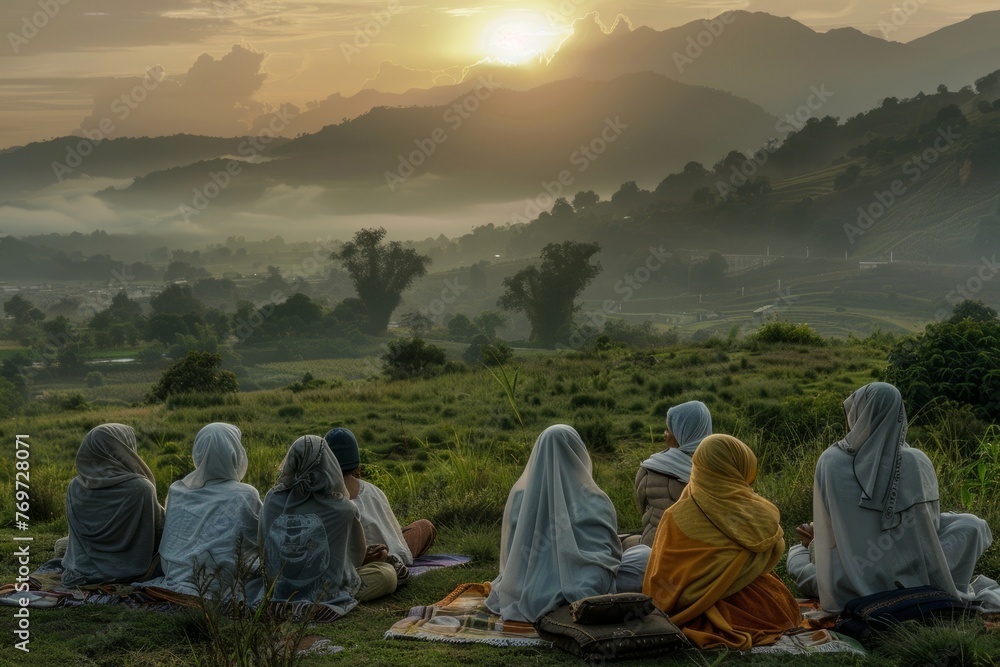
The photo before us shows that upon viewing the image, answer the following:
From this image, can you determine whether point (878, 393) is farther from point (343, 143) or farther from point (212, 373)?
point (343, 143)

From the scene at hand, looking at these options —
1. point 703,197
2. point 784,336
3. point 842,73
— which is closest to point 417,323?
point 784,336

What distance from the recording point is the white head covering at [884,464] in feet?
13.6

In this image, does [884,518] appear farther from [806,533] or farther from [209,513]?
[209,513]

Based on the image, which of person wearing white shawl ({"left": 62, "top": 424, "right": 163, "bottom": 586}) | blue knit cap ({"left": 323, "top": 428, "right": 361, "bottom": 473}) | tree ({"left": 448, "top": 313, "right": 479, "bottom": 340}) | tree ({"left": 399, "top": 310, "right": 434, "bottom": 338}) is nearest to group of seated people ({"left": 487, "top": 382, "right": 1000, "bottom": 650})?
blue knit cap ({"left": 323, "top": 428, "right": 361, "bottom": 473})

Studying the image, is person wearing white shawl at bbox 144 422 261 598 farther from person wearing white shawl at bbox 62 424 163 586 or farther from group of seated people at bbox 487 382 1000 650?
group of seated people at bbox 487 382 1000 650

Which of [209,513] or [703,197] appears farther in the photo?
[703,197]

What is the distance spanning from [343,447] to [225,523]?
0.73 metres

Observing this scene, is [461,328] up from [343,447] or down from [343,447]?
down

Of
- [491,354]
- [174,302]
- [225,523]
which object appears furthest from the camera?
[174,302]

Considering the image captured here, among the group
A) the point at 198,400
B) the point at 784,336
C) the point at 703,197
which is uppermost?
the point at 703,197

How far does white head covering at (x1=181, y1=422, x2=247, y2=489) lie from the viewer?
4.80 metres

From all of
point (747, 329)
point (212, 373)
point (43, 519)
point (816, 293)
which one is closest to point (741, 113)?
→ point (816, 293)

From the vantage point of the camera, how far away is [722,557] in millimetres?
3965

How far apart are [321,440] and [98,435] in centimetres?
134
